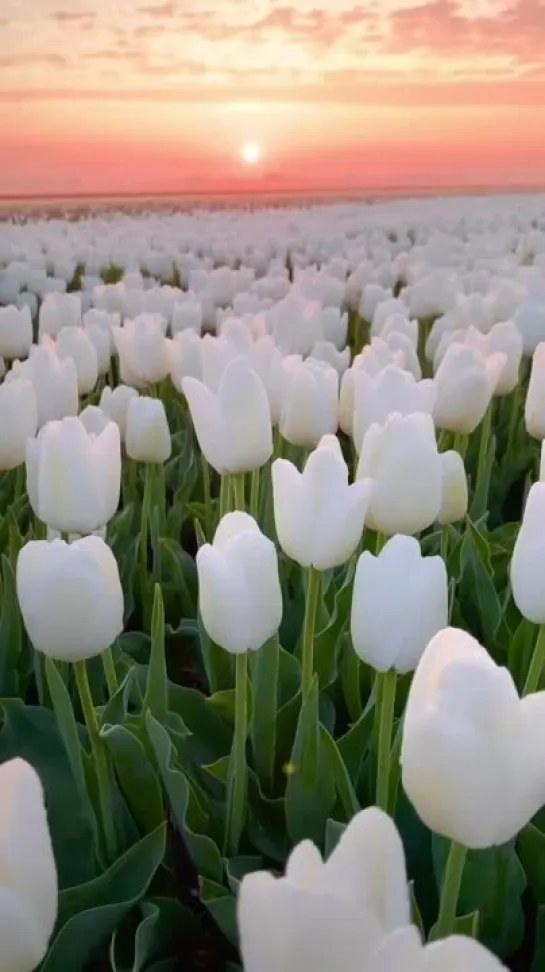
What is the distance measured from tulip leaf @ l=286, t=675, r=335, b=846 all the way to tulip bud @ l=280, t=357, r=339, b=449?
40 cm

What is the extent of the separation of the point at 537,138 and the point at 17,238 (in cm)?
192

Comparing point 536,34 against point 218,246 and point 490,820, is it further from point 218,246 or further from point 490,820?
point 490,820

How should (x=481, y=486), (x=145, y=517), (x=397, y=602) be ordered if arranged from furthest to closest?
(x=481, y=486)
(x=145, y=517)
(x=397, y=602)

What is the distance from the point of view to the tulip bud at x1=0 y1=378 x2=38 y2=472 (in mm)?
1058

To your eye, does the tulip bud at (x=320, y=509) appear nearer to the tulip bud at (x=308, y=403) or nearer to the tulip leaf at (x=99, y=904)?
the tulip leaf at (x=99, y=904)

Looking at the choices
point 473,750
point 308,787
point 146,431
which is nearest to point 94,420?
point 146,431

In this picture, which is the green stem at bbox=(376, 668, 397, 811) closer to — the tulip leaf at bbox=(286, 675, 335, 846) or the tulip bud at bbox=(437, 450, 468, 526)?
the tulip leaf at bbox=(286, 675, 335, 846)

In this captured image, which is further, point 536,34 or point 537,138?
point 537,138

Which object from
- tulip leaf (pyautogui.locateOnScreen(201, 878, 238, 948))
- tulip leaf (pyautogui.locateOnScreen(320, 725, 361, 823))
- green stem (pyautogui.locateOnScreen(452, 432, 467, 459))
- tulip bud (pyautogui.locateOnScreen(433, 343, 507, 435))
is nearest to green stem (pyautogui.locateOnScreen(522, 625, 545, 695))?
tulip leaf (pyautogui.locateOnScreen(320, 725, 361, 823))

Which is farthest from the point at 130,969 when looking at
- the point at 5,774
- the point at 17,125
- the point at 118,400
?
the point at 17,125

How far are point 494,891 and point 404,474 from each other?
0.94 ft

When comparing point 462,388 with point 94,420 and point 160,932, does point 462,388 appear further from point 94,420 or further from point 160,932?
point 160,932

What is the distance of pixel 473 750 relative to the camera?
0.48 meters

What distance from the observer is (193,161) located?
354 cm
